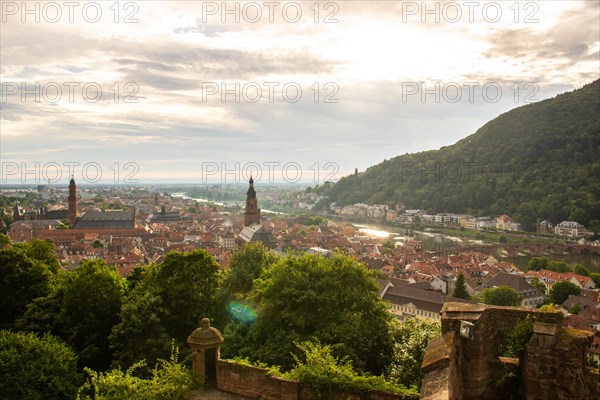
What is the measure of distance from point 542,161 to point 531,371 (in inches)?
5456

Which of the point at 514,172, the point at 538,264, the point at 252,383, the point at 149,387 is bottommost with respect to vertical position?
the point at 538,264

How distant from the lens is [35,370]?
12406mm

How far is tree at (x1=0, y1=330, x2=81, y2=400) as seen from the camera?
12.0 m

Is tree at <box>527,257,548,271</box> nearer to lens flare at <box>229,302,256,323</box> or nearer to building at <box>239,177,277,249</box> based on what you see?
building at <box>239,177,277,249</box>

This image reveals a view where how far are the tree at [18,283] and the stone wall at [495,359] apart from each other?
16.5 m

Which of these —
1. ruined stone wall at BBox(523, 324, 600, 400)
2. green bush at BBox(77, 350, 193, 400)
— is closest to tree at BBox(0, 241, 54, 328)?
green bush at BBox(77, 350, 193, 400)

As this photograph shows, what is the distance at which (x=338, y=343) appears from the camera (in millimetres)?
12148

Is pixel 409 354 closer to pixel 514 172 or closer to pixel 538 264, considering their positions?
pixel 538 264

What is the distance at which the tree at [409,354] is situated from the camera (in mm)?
10914

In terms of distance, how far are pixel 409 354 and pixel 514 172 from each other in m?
133

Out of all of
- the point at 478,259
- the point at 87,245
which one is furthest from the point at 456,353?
the point at 87,245

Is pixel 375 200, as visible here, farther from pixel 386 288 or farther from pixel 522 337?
pixel 522 337

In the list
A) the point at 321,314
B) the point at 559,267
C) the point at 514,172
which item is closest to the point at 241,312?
the point at 321,314

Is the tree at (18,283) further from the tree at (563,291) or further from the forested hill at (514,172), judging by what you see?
the forested hill at (514,172)
